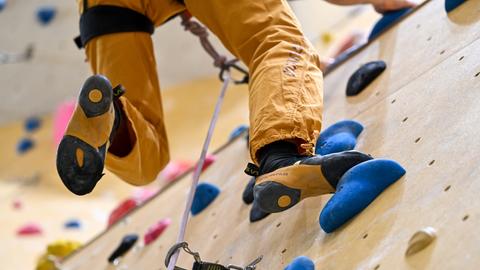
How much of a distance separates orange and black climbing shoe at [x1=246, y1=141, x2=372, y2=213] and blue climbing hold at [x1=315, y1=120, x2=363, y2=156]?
0.21 metres

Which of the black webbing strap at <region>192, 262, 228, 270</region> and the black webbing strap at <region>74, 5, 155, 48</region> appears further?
the black webbing strap at <region>74, 5, 155, 48</region>

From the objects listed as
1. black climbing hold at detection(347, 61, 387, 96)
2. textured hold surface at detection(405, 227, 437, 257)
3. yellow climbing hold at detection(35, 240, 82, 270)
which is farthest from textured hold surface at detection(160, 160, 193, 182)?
textured hold surface at detection(405, 227, 437, 257)

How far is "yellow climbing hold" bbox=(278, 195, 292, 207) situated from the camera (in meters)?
1.03

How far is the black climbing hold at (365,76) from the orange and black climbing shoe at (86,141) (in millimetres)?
605

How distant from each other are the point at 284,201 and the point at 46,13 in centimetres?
264

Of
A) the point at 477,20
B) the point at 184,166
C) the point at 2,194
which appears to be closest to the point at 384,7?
the point at 477,20

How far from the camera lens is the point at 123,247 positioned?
1.80 metres

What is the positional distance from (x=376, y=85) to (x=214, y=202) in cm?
45

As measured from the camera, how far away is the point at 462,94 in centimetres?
110

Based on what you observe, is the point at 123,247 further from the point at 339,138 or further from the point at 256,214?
the point at 339,138

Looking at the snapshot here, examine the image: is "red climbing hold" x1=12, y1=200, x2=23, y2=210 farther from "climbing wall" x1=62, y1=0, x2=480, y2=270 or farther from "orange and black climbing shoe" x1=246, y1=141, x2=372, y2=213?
"orange and black climbing shoe" x1=246, y1=141, x2=372, y2=213

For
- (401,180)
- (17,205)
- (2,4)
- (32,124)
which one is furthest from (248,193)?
(32,124)

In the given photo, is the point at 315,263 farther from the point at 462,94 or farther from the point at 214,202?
the point at 214,202

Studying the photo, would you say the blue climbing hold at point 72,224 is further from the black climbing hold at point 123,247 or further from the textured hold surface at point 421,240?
the textured hold surface at point 421,240
